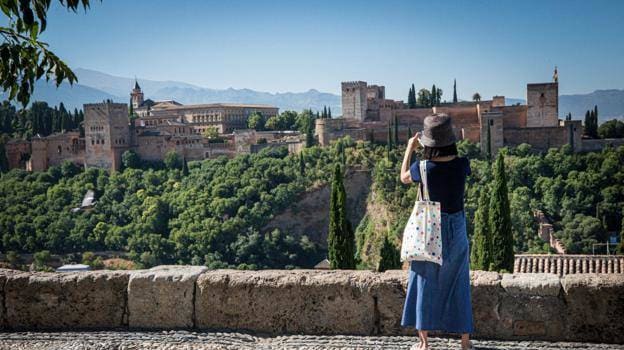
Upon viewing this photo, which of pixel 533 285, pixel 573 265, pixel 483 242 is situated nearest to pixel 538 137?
pixel 483 242

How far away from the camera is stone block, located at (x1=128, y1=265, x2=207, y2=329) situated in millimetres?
4801

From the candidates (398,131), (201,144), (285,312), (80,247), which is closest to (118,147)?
(201,144)

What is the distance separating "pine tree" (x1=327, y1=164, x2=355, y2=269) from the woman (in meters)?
15.8

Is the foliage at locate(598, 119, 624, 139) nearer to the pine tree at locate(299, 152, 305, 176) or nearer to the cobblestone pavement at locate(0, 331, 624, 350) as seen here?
the pine tree at locate(299, 152, 305, 176)

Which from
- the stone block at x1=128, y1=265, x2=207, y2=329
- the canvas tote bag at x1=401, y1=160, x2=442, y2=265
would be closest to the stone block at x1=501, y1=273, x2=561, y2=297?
the canvas tote bag at x1=401, y1=160, x2=442, y2=265

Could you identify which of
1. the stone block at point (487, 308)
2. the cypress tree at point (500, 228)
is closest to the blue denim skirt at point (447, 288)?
the stone block at point (487, 308)

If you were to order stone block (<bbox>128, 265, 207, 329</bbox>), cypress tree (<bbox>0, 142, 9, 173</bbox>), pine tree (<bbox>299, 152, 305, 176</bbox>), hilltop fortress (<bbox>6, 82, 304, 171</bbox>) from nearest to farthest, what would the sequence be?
stone block (<bbox>128, 265, 207, 329</bbox>), pine tree (<bbox>299, 152, 305, 176</bbox>), cypress tree (<bbox>0, 142, 9, 173</bbox>), hilltop fortress (<bbox>6, 82, 304, 171</bbox>)

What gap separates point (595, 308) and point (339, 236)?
52.1 feet

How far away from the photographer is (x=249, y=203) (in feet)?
141

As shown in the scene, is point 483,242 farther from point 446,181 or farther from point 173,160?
point 173,160

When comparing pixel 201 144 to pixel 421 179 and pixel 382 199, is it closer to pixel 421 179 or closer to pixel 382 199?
pixel 382 199

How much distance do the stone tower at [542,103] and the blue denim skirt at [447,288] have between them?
41915 millimetres

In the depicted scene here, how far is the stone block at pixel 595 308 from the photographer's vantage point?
416 cm

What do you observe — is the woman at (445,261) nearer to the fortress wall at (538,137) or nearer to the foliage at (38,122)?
the fortress wall at (538,137)
